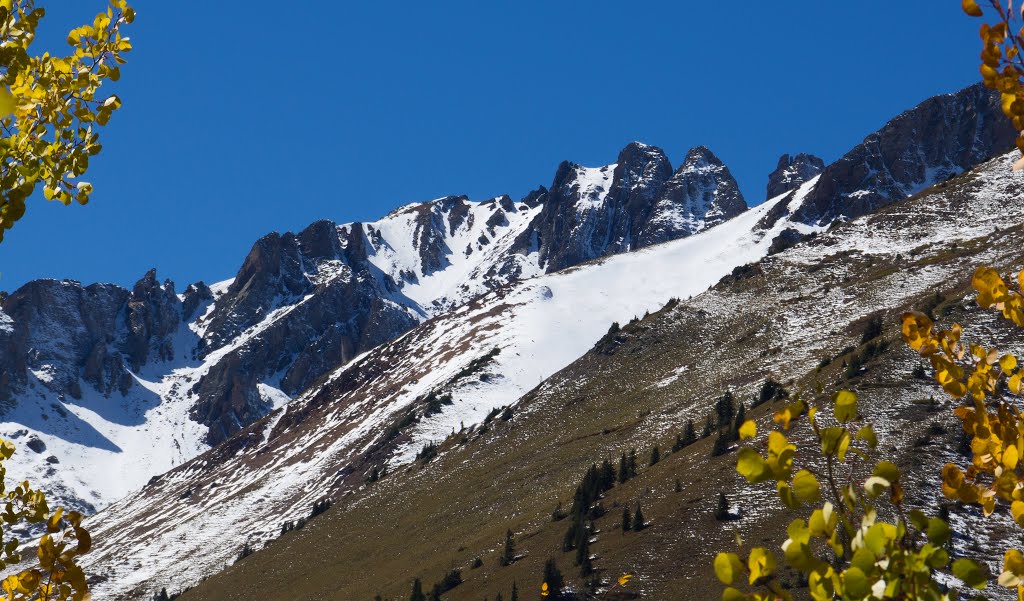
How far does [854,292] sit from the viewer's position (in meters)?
90.6

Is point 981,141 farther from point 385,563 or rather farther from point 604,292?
point 385,563

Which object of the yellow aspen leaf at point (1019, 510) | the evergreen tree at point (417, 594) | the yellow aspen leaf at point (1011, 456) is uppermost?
the yellow aspen leaf at point (1011, 456)

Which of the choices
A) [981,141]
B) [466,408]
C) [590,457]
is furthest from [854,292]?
[981,141]

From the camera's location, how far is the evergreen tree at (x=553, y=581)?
44219 mm

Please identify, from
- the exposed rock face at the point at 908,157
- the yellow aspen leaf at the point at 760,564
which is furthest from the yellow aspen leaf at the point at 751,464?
the exposed rock face at the point at 908,157

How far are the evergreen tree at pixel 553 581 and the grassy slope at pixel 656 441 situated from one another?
74.3 inches

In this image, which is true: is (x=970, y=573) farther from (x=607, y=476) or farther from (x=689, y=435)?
(x=689, y=435)

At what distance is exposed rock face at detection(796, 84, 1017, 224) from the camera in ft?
580

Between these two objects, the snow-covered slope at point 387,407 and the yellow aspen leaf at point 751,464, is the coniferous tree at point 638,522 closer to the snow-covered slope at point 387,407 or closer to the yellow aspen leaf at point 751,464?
the yellow aspen leaf at point 751,464

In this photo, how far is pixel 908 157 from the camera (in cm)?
18850

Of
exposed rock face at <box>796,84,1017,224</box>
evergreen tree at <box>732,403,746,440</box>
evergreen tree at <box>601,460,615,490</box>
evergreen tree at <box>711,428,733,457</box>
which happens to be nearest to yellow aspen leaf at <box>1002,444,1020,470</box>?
evergreen tree at <box>711,428,733,457</box>

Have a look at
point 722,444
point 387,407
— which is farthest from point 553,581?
point 387,407

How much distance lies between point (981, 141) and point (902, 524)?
702ft

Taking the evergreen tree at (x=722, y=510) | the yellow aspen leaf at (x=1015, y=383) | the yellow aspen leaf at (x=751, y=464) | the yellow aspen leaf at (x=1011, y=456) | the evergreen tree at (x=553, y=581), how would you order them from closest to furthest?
the yellow aspen leaf at (x=751, y=464) < the yellow aspen leaf at (x=1011, y=456) < the yellow aspen leaf at (x=1015, y=383) < the evergreen tree at (x=553, y=581) < the evergreen tree at (x=722, y=510)
